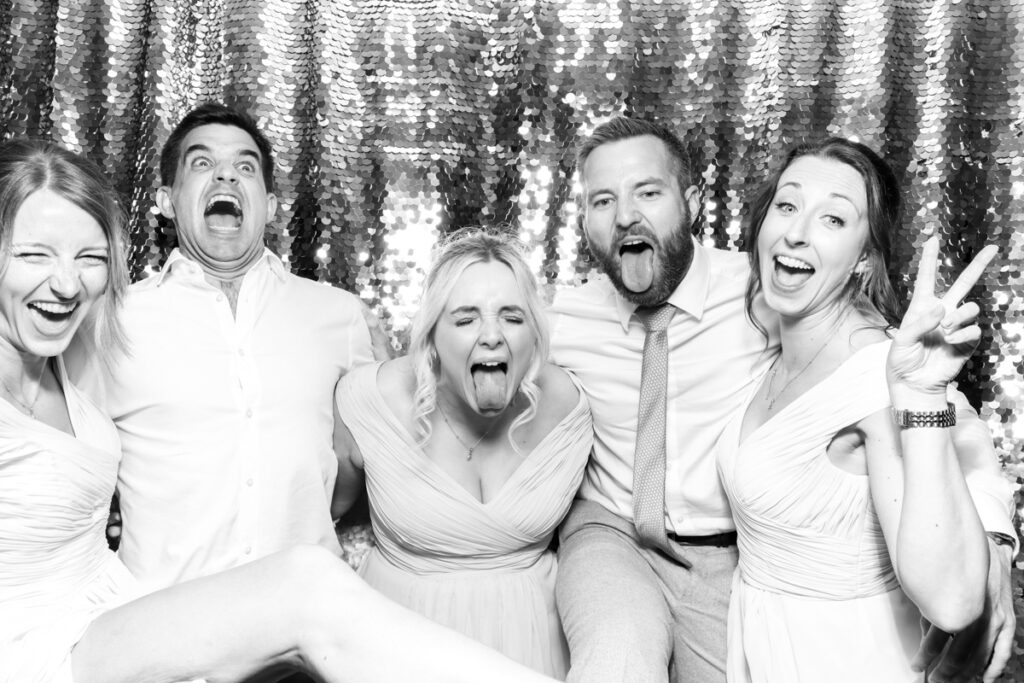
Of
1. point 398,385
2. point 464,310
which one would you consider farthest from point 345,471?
point 464,310

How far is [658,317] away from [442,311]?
49 cm

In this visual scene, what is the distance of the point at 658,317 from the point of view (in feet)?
7.20

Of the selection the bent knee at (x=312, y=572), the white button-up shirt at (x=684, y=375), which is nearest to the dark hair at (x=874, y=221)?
the white button-up shirt at (x=684, y=375)

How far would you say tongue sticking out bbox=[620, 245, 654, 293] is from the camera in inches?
85.2

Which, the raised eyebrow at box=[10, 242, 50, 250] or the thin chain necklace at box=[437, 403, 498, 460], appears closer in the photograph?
the raised eyebrow at box=[10, 242, 50, 250]

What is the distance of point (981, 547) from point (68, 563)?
→ 1505 mm

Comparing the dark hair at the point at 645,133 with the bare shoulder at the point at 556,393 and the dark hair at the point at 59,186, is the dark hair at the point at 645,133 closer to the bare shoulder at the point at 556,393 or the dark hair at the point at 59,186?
the bare shoulder at the point at 556,393

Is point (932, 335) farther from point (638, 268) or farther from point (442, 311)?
point (442, 311)

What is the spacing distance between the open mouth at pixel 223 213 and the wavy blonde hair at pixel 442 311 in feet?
1.61

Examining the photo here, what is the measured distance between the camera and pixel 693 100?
265 centimetres

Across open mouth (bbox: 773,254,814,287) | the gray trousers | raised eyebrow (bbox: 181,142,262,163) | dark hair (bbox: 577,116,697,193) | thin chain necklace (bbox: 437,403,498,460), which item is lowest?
the gray trousers

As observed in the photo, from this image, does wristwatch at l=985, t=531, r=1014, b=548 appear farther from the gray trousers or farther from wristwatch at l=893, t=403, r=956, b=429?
the gray trousers

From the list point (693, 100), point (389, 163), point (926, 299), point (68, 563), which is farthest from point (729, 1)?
point (68, 563)

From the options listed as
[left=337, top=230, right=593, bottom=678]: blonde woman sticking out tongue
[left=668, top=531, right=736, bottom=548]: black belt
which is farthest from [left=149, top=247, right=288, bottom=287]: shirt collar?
[left=668, top=531, right=736, bottom=548]: black belt
